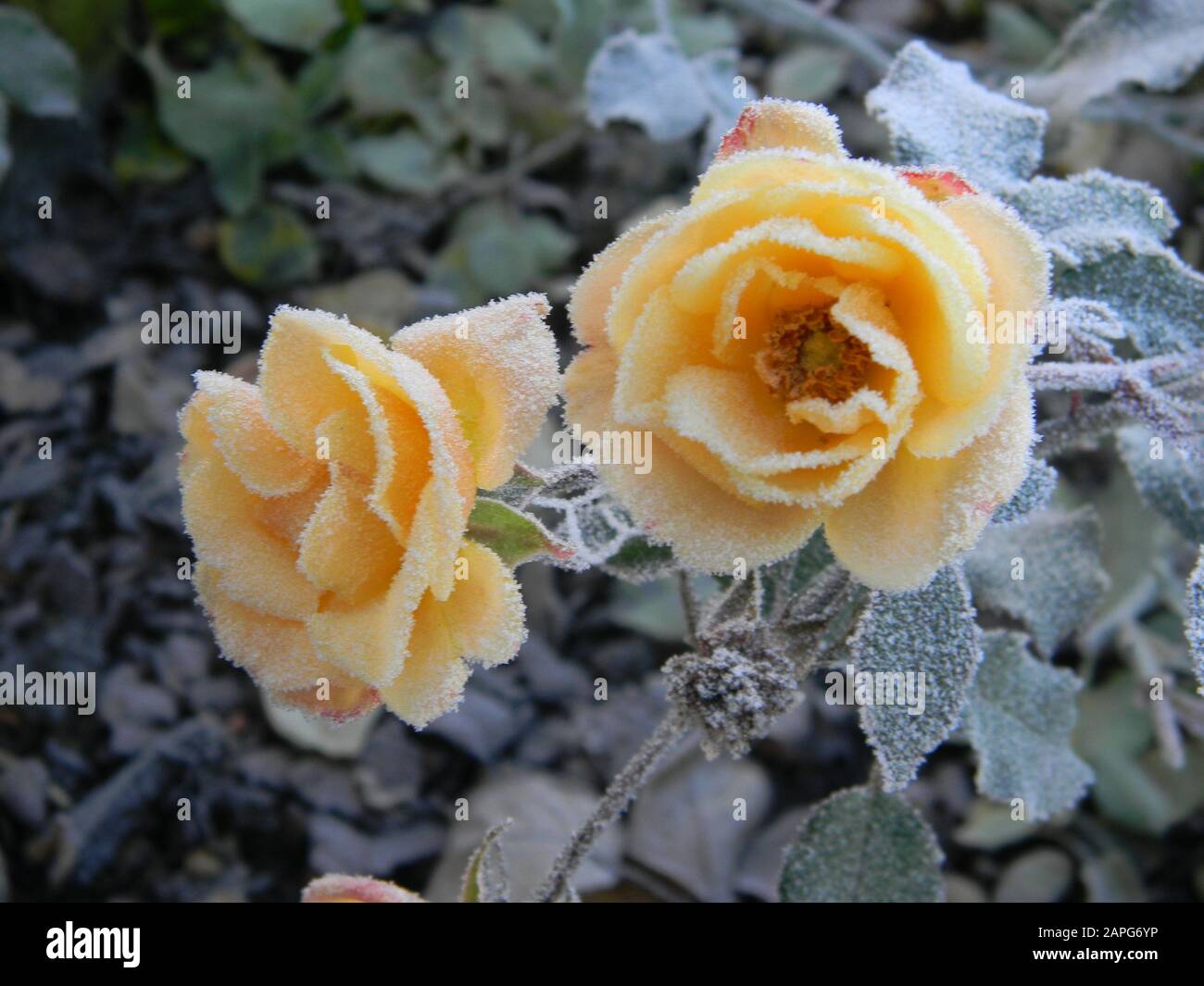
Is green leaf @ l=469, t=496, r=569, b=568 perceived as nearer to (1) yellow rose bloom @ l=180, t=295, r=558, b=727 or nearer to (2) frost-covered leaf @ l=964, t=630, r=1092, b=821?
(1) yellow rose bloom @ l=180, t=295, r=558, b=727

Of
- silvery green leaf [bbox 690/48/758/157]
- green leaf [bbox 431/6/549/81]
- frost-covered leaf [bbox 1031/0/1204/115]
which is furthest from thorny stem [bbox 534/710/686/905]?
green leaf [bbox 431/6/549/81]

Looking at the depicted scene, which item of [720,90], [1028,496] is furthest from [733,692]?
[720,90]

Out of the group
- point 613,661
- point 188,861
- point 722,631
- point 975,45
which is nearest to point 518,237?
point 613,661

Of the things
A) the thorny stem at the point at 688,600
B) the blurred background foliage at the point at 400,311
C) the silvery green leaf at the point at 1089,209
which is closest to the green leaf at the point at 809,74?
the blurred background foliage at the point at 400,311

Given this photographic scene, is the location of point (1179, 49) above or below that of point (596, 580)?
above

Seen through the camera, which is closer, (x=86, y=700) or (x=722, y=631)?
(x=722, y=631)

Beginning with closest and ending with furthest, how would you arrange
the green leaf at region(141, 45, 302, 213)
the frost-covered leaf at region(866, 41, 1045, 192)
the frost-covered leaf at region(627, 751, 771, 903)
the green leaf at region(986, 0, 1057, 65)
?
the frost-covered leaf at region(866, 41, 1045, 192)
the frost-covered leaf at region(627, 751, 771, 903)
the green leaf at region(141, 45, 302, 213)
the green leaf at region(986, 0, 1057, 65)

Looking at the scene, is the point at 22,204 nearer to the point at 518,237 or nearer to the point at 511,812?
the point at 518,237
